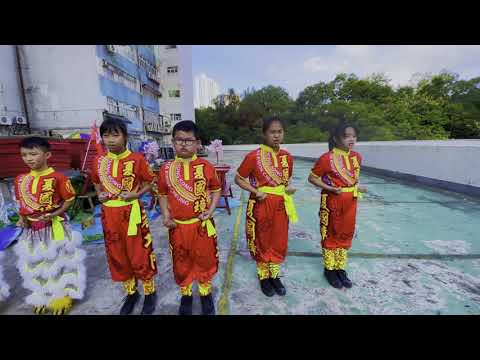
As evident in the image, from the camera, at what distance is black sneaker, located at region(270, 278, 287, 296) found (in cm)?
233

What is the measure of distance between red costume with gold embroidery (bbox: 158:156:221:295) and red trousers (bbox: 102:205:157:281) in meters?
0.30

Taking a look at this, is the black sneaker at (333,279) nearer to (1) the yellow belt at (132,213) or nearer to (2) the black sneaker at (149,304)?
(2) the black sneaker at (149,304)

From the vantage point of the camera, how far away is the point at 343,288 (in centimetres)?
244

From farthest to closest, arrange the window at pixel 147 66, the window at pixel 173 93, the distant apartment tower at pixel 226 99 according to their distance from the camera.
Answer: the distant apartment tower at pixel 226 99, the window at pixel 173 93, the window at pixel 147 66

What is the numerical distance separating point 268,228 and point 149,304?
1346 mm

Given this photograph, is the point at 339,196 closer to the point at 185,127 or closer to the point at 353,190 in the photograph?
the point at 353,190

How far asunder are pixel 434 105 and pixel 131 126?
30.0 metres

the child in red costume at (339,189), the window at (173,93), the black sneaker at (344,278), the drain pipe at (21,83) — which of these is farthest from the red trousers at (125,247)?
the window at (173,93)

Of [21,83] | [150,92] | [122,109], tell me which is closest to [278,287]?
[21,83]

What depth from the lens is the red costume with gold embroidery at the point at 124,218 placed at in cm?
200

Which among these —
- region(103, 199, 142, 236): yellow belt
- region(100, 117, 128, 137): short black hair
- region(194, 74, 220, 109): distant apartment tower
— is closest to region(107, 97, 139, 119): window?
region(100, 117, 128, 137): short black hair

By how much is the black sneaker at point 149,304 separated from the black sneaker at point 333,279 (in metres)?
1.85

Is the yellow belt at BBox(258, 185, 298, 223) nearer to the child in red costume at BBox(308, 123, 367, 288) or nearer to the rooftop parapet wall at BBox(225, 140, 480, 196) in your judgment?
the child in red costume at BBox(308, 123, 367, 288)
